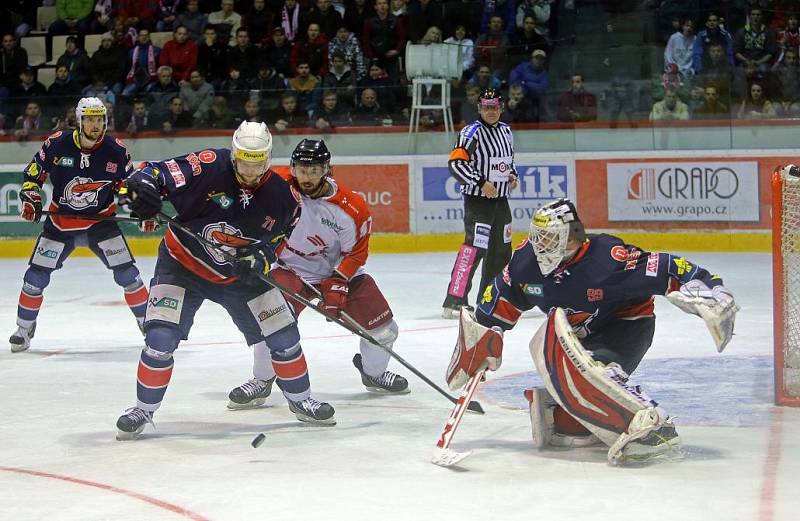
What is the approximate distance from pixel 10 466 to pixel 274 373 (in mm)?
1257

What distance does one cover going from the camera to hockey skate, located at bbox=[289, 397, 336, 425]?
16.3 feet

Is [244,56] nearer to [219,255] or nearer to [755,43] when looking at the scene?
[755,43]

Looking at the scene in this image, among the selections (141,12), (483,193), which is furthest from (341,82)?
(483,193)

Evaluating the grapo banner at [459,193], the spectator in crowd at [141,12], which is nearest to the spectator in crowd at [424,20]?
the grapo banner at [459,193]

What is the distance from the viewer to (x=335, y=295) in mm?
5414

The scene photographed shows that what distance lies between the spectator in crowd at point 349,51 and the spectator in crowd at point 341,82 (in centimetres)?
5

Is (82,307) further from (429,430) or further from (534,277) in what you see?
(534,277)

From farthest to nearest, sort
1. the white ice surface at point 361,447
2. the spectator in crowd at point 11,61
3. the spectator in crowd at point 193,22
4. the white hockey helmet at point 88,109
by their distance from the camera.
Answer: the spectator in crowd at point 193,22
the spectator in crowd at point 11,61
the white hockey helmet at point 88,109
the white ice surface at point 361,447

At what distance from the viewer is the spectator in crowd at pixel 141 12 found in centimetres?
1395

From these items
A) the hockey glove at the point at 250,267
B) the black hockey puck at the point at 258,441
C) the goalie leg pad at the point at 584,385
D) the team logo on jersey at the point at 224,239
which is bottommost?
the black hockey puck at the point at 258,441

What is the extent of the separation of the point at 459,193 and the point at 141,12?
4848 mm

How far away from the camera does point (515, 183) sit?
808cm

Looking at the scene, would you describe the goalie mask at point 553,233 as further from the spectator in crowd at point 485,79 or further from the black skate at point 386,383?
the spectator in crowd at point 485,79

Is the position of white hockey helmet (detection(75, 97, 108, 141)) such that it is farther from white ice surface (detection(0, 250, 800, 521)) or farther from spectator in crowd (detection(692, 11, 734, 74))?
spectator in crowd (detection(692, 11, 734, 74))
